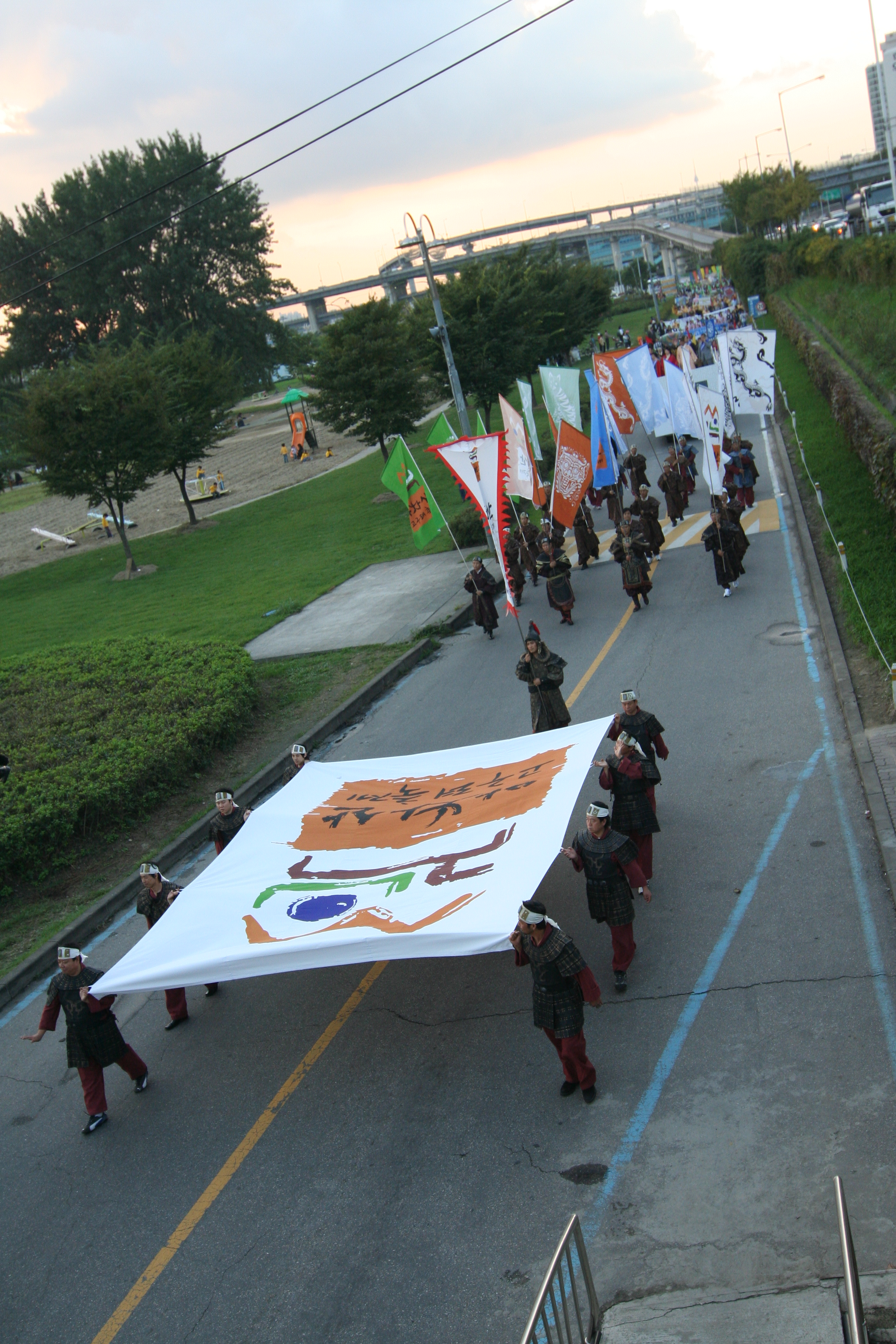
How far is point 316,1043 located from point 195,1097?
958 mm

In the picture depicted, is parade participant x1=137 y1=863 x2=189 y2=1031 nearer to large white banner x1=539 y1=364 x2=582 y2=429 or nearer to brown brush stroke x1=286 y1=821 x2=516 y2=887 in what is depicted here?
brown brush stroke x1=286 y1=821 x2=516 y2=887

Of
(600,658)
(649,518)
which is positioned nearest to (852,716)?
(600,658)

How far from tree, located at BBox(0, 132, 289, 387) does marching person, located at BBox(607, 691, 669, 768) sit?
57.1 m

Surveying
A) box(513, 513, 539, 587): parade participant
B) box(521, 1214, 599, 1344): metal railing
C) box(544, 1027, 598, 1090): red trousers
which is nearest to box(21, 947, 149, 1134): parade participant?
box(544, 1027, 598, 1090): red trousers

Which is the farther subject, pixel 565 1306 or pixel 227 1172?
pixel 227 1172

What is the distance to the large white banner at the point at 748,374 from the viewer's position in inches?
870

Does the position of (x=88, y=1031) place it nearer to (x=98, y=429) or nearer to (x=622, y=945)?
(x=622, y=945)

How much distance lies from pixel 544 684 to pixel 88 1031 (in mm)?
6139

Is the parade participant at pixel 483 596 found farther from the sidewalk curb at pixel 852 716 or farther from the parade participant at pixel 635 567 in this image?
the sidewalk curb at pixel 852 716

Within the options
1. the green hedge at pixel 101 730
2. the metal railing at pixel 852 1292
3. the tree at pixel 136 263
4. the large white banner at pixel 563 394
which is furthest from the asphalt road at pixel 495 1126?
the tree at pixel 136 263

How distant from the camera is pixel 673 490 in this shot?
22.0 m

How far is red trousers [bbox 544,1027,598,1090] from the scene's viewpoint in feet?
20.6

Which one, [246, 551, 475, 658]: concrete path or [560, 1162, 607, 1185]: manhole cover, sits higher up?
[246, 551, 475, 658]: concrete path

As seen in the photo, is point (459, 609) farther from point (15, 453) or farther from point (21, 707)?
point (15, 453)
